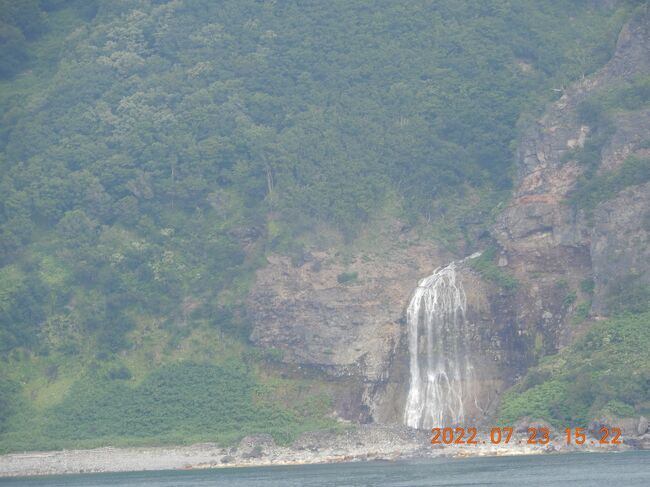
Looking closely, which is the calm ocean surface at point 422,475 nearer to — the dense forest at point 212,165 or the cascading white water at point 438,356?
the dense forest at point 212,165

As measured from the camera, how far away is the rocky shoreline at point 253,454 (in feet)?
260

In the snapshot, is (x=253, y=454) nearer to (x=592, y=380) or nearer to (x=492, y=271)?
(x=492, y=271)

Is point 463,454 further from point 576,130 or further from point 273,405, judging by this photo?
point 576,130

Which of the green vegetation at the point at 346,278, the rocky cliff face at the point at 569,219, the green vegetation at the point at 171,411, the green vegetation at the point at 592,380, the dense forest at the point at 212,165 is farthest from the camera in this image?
the green vegetation at the point at 346,278

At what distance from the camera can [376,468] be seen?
7569 cm

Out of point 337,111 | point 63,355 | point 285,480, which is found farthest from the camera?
point 337,111

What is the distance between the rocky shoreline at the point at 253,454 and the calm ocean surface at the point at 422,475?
117 centimetres

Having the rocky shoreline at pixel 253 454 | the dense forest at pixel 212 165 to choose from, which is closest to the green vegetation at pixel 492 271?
the dense forest at pixel 212 165

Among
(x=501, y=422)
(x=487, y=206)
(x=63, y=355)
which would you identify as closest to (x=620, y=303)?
(x=501, y=422)

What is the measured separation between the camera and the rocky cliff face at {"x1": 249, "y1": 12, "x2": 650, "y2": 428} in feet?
275

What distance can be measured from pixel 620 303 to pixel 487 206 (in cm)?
1504

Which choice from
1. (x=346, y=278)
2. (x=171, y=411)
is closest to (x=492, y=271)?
(x=346, y=278)
